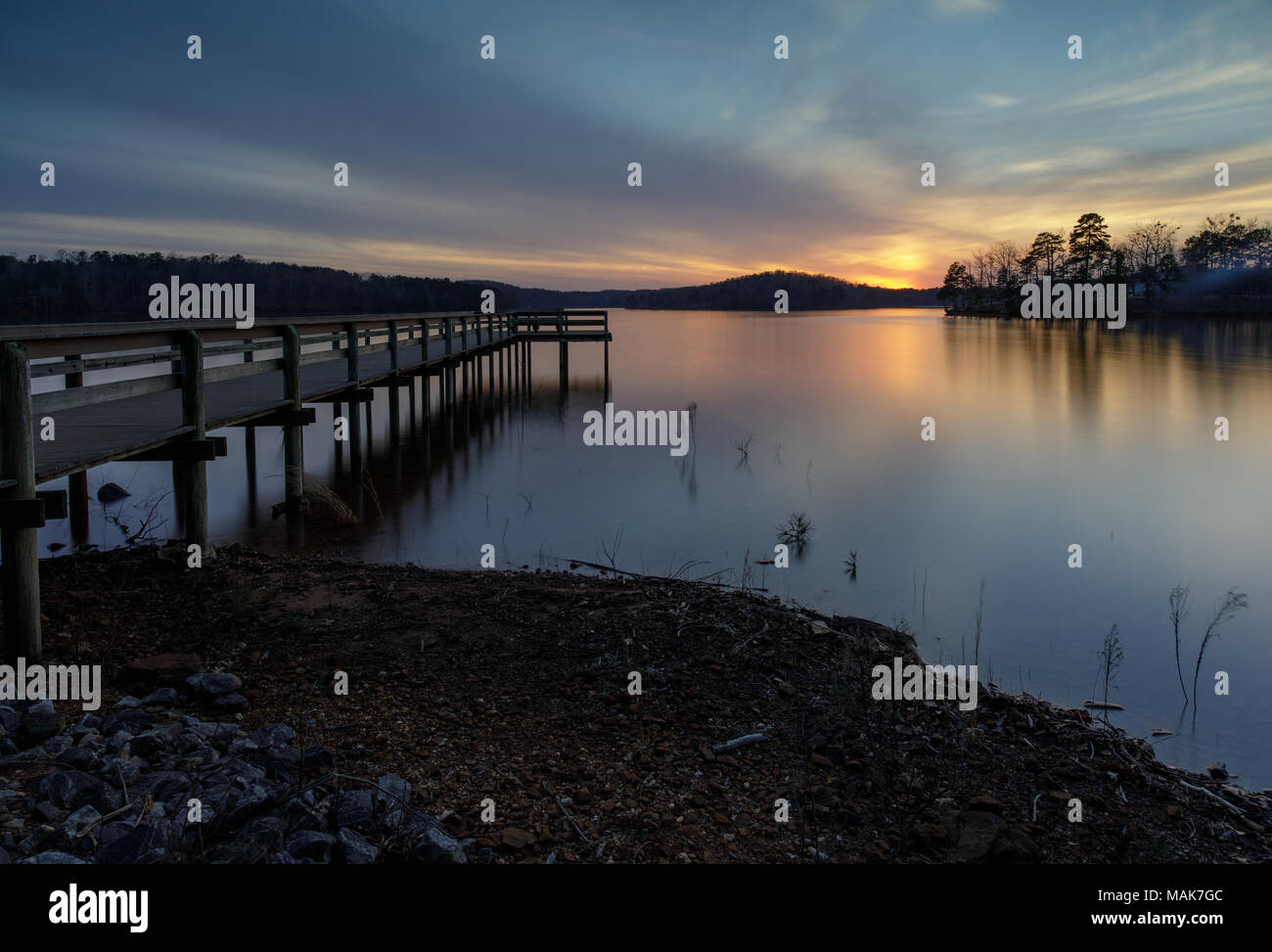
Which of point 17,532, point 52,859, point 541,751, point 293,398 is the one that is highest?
point 293,398

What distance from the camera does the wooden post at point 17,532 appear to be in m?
5.11

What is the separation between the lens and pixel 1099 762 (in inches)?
178

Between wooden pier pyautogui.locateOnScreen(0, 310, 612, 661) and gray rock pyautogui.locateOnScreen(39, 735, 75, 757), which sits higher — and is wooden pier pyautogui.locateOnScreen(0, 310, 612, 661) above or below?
above

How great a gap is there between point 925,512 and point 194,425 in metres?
8.90

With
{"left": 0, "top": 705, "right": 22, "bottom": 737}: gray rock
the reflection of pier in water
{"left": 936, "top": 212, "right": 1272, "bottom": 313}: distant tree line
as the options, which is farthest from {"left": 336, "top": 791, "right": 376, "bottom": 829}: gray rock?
{"left": 936, "top": 212, "right": 1272, "bottom": 313}: distant tree line

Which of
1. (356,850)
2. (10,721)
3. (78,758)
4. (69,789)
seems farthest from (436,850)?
(10,721)

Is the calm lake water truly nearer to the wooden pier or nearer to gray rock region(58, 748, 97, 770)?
the wooden pier

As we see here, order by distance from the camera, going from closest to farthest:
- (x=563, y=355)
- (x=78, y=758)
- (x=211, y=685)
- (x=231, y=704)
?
(x=78, y=758) → (x=231, y=704) → (x=211, y=685) → (x=563, y=355)

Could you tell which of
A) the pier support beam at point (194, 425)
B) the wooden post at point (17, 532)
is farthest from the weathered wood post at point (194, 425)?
the wooden post at point (17, 532)

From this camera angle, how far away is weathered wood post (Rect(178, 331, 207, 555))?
7.70 meters

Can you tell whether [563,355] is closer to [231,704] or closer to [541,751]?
[231,704]

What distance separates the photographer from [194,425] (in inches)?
309

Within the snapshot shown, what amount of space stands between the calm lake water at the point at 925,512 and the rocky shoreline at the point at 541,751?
1.62 m

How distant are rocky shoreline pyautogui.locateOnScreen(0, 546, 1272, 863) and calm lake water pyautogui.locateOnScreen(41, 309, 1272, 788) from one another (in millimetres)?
1618
